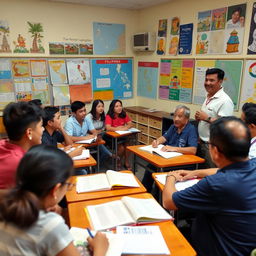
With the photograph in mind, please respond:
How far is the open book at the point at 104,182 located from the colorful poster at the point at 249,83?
2.36 m

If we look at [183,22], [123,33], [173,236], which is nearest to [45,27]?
[123,33]

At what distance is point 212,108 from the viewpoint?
2975 millimetres

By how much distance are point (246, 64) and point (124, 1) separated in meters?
2.62

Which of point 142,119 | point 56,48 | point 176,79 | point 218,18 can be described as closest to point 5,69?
point 56,48

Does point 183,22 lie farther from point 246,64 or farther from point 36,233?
point 36,233

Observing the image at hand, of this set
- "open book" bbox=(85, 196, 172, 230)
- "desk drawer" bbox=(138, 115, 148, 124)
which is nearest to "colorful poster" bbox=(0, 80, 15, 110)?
"desk drawer" bbox=(138, 115, 148, 124)

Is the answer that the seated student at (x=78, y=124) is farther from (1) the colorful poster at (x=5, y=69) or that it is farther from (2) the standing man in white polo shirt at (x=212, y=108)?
(1) the colorful poster at (x=5, y=69)

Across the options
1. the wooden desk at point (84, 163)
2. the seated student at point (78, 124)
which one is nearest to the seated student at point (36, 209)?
the wooden desk at point (84, 163)

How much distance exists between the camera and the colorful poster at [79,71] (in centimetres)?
481

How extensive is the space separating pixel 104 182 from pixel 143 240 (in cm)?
71

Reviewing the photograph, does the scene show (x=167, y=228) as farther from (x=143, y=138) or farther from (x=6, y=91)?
(x=6, y=91)

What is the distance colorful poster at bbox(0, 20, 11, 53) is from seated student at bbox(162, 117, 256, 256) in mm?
4115

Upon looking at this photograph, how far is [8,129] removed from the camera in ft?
4.95

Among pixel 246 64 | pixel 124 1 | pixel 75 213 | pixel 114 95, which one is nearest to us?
pixel 75 213
